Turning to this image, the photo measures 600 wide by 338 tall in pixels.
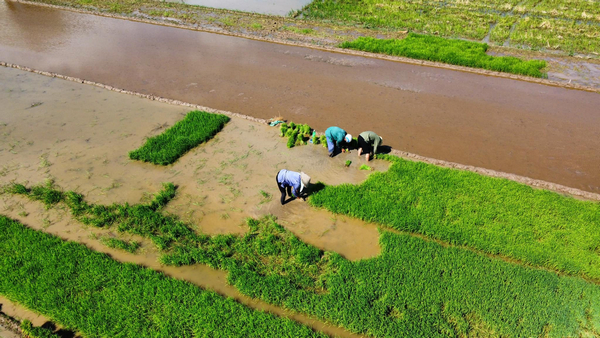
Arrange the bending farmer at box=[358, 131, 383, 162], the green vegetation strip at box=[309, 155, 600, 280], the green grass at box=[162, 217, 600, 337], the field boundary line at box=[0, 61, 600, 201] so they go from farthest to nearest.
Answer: the bending farmer at box=[358, 131, 383, 162] → the field boundary line at box=[0, 61, 600, 201] → the green vegetation strip at box=[309, 155, 600, 280] → the green grass at box=[162, 217, 600, 337]

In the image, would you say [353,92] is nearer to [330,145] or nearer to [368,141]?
[368,141]

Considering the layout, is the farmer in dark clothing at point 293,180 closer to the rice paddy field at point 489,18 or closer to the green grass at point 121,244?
the green grass at point 121,244

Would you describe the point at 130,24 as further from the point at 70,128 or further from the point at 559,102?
the point at 559,102

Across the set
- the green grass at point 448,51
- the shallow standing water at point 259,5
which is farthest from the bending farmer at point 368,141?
the shallow standing water at point 259,5

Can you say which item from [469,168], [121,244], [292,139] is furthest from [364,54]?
[121,244]

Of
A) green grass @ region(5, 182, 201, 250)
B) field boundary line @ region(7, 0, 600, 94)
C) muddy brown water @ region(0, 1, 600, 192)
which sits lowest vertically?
green grass @ region(5, 182, 201, 250)

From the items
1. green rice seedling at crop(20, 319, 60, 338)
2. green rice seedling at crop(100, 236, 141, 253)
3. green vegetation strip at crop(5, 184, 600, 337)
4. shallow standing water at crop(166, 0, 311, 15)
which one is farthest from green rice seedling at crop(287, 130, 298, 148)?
shallow standing water at crop(166, 0, 311, 15)

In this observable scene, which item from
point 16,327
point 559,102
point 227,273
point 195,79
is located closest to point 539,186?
point 559,102

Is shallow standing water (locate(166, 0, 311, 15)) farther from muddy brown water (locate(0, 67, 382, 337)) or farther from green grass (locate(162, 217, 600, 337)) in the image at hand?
green grass (locate(162, 217, 600, 337))
